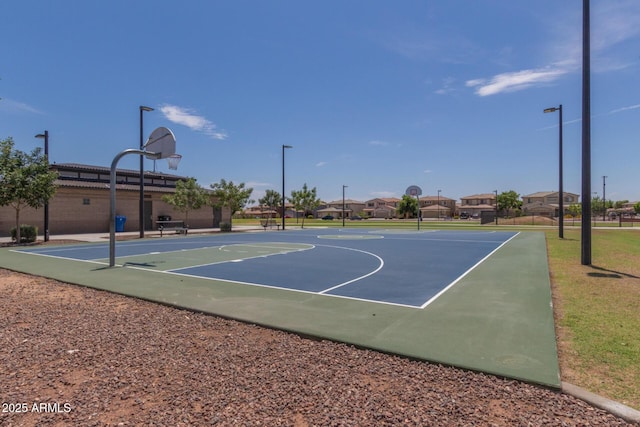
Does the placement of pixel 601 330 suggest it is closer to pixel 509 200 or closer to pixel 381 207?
pixel 509 200

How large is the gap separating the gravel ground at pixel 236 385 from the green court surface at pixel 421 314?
1.21 ft

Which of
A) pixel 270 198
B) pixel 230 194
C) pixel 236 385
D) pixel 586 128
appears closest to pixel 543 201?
pixel 270 198

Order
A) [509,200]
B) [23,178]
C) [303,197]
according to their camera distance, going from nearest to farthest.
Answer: [23,178] < [303,197] < [509,200]

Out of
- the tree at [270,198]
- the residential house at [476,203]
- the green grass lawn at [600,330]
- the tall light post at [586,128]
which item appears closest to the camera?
the green grass lawn at [600,330]

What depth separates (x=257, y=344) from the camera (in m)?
4.88

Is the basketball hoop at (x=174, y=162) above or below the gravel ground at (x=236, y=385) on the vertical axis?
above

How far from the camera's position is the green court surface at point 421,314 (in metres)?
4.40

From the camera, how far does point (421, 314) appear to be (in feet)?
20.1

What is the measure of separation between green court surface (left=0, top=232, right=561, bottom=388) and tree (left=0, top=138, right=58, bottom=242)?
406 inches

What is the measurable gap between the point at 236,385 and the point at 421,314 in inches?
138

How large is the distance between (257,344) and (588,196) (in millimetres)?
12322

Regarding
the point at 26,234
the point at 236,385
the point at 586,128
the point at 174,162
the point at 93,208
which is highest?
the point at 586,128

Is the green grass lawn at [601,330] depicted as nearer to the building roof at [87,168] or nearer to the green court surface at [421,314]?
the green court surface at [421,314]

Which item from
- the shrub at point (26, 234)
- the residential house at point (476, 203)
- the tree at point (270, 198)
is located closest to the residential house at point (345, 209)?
the residential house at point (476, 203)
